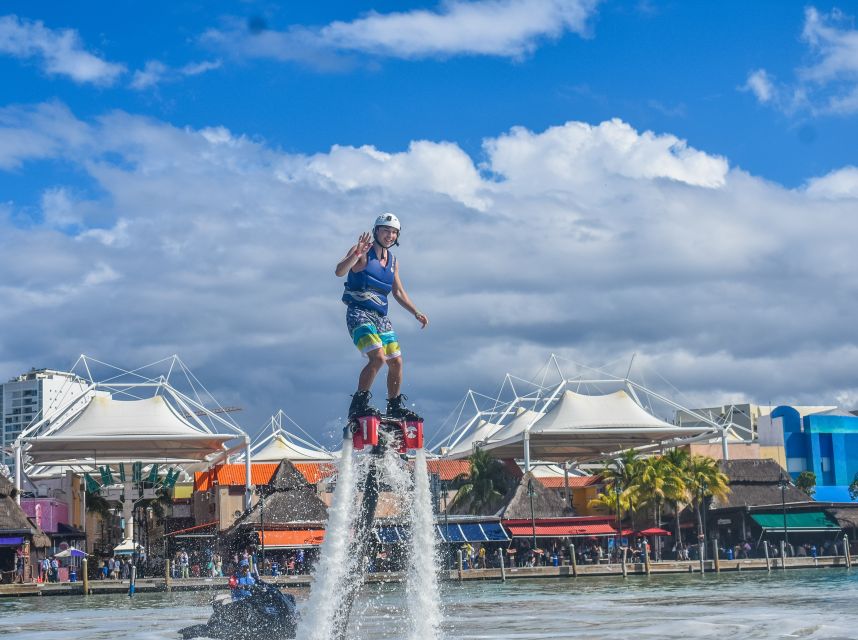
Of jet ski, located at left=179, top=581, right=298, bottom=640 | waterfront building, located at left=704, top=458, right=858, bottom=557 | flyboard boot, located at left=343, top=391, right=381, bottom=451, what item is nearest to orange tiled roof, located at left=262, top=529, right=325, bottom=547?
waterfront building, located at left=704, top=458, right=858, bottom=557

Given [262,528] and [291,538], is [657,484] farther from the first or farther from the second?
[262,528]

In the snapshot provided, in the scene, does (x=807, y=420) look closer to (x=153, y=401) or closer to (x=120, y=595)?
(x=153, y=401)

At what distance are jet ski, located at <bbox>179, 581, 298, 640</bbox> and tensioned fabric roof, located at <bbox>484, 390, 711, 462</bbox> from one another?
6715cm

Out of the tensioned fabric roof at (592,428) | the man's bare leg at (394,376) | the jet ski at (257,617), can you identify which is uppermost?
the tensioned fabric roof at (592,428)

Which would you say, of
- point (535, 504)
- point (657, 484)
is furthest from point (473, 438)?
point (657, 484)

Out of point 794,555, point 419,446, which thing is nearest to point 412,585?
point 419,446

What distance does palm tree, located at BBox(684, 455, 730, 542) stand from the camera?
78.6m

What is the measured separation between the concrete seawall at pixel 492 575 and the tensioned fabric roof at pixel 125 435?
97.3 feet

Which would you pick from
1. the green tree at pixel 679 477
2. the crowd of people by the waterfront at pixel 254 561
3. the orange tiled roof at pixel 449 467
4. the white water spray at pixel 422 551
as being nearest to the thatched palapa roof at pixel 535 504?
the green tree at pixel 679 477

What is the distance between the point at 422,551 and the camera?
18.8 m

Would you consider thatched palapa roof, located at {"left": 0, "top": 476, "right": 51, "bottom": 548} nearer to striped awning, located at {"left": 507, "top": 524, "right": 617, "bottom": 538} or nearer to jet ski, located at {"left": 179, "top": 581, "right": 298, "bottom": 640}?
striped awning, located at {"left": 507, "top": 524, "right": 617, "bottom": 538}

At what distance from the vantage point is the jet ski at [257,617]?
27.5m

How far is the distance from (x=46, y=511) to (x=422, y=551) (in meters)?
73.7

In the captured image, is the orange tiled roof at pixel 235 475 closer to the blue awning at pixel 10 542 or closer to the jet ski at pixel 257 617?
the blue awning at pixel 10 542
